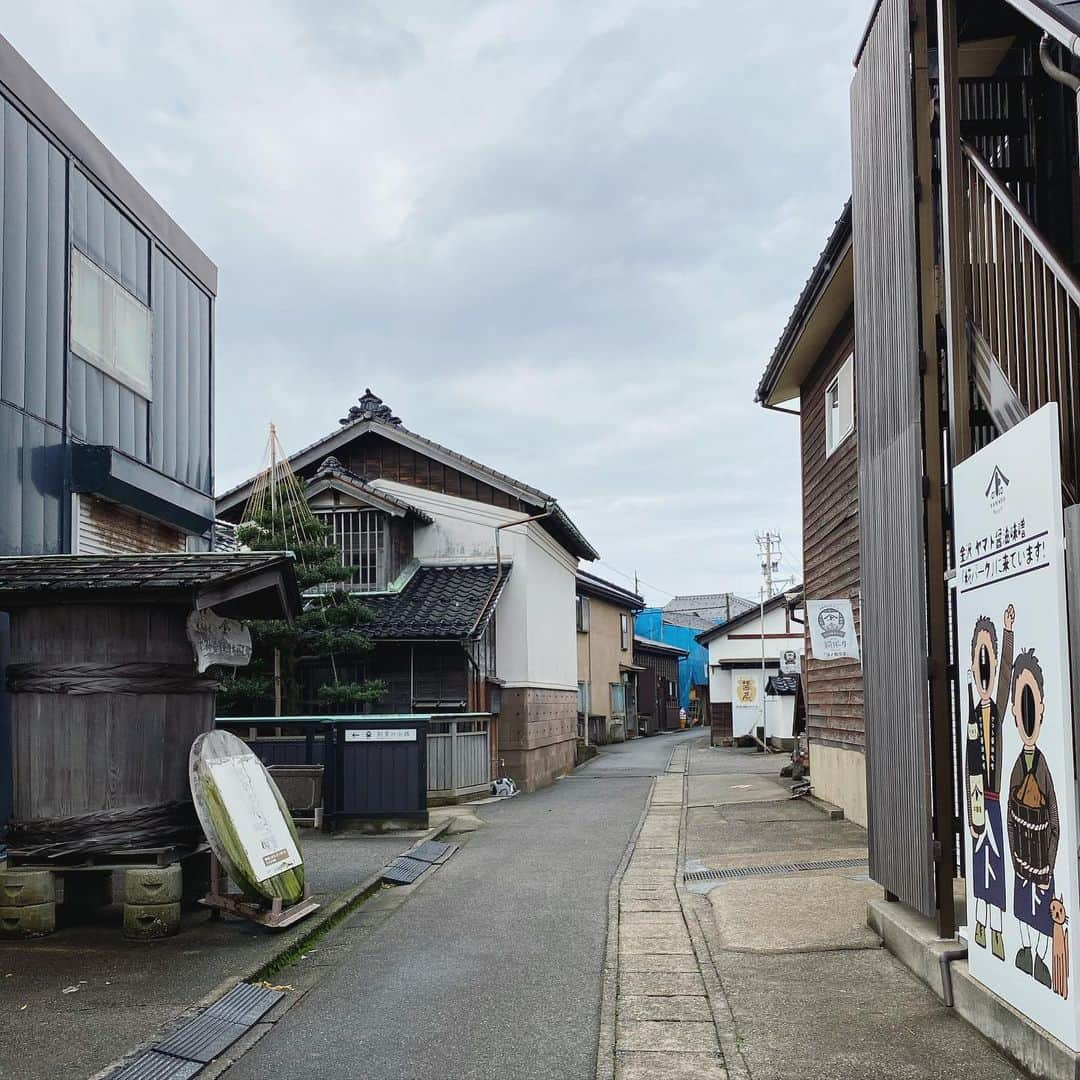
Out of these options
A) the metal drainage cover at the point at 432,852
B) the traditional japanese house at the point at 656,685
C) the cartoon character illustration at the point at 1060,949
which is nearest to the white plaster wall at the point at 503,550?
the metal drainage cover at the point at 432,852

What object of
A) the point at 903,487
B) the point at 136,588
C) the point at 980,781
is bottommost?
the point at 980,781

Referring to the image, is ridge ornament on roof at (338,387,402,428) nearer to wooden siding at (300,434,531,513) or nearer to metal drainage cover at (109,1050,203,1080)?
wooden siding at (300,434,531,513)

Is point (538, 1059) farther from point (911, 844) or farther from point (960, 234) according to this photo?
point (960, 234)

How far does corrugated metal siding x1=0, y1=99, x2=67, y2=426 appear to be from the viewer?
34.2 feet

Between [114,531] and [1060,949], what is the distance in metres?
10.2

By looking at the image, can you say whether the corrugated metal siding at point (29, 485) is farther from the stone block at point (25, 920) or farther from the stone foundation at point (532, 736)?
the stone foundation at point (532, 736)

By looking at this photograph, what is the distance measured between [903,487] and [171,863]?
580 cm

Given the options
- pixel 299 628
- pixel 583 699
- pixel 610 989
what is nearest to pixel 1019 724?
pixel 610 989

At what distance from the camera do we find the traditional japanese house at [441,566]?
20938mm

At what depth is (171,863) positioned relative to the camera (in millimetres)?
8461

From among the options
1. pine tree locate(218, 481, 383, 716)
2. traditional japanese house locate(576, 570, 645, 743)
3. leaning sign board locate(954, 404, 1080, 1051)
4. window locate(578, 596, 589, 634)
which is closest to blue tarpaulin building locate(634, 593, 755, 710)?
traditional japanese house locate(576, 570, 645, 743)

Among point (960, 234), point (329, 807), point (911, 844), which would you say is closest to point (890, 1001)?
point (911, 844)

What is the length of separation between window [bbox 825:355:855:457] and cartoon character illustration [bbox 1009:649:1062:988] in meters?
9.17

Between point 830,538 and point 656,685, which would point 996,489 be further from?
point 656,685
